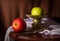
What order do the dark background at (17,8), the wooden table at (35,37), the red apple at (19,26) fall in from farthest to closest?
1. the dark background at (17,8)
2. the red apple at (19,26)
3. the wooden table at (35,37)

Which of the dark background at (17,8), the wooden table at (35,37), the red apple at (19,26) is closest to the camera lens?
the wooden table at (35,37)

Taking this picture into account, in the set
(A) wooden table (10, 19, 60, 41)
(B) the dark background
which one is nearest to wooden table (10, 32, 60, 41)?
(A) wooden table (10, 19, 60, 41)

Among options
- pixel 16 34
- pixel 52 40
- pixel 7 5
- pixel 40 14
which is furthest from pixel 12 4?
pixel 52 40

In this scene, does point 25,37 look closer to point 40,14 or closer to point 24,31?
point 24,31

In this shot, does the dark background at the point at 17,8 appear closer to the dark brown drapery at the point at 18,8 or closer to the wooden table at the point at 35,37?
the dark brown drapery at the point at 18,8

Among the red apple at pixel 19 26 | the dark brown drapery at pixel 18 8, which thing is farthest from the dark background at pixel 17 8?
the red apple at pixel 19 26

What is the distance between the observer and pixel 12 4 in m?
1.96

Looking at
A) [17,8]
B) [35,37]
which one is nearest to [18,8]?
[17,8]

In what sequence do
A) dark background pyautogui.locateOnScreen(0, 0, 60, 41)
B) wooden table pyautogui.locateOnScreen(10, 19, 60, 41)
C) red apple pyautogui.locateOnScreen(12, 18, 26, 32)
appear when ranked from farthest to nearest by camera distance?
dark background pyautogui.locateOnScreen(0, 0, 60, 41) < red apple pyautogui.locateOnScreen(12, 18, 26, 32) < wooden table pyautogui.locateOnScreen(10, 19, 60, 41)

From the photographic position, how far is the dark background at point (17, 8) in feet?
6.42

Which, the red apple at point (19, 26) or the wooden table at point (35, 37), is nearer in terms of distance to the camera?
the wooden table at point (35, 37)

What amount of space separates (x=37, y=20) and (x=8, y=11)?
98 centimetres

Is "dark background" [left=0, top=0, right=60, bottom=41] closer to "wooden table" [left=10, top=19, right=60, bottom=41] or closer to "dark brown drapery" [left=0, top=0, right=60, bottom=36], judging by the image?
"dark brown drapery" [left=0, top=0, right=60, bottom=36]

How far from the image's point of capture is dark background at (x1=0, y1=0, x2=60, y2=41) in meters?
1.96
